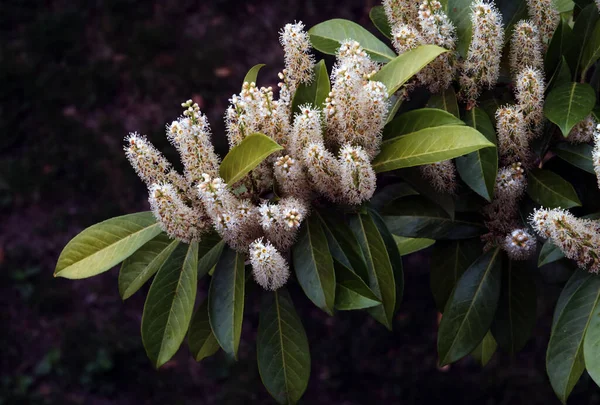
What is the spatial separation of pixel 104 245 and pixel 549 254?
93cm

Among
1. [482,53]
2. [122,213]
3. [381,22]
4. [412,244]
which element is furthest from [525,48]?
[122,213]

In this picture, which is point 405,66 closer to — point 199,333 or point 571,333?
point 571,333

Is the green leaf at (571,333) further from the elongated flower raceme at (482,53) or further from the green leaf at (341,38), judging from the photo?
the green leaf at (341,38)

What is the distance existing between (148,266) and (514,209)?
2.68 ft

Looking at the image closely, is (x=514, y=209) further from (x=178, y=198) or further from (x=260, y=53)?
(x=260, y=53)

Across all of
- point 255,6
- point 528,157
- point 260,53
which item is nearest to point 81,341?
point 260,53

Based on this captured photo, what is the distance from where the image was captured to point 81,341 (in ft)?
12.6

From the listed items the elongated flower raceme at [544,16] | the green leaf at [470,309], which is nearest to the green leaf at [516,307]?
the green leaf at [470,309]

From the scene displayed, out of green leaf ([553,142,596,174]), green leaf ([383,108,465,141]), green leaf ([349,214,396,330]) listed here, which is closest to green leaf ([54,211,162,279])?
green leaf ([349,214,396,330])

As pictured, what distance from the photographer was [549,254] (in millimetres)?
1444

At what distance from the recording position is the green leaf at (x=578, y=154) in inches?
57.4

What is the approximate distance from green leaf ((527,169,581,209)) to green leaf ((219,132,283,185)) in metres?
0.58

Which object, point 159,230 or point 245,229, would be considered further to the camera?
point 159,230

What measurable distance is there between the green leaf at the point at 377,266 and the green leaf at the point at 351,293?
0.15 feet
